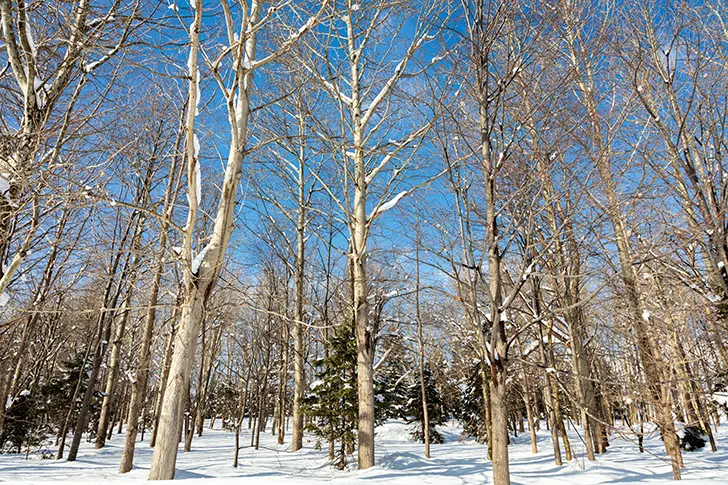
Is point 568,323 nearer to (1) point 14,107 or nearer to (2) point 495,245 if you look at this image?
(2) point 495,245

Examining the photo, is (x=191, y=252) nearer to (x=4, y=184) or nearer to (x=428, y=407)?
(x=4, y=184)

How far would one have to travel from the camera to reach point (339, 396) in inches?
438

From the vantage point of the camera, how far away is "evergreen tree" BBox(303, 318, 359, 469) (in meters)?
11.1

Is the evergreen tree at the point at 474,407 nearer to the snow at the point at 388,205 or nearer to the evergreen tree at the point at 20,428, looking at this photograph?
the snow at the point at 388,205

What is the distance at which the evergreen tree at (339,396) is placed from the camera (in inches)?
439

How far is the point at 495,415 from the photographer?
12.0ft

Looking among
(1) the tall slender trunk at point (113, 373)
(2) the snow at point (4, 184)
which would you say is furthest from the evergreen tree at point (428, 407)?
(2) the snow at point (4, 184)

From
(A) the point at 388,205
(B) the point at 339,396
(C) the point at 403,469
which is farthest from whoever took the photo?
(B) the point at 339,396

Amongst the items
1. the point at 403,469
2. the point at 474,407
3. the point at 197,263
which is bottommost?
the point at 403,469

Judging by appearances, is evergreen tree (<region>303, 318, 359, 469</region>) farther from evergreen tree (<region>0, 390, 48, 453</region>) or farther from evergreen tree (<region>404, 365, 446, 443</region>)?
evergreen tree (<region>0, 390, 48, 453</region>)

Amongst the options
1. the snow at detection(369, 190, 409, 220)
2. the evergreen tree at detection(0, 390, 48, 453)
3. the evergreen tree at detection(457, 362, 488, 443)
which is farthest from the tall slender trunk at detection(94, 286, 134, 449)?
the evergreen tree at detection(457, 362, 488, 443)

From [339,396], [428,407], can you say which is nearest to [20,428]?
[339,396]

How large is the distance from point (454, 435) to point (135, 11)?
2382 centimetres

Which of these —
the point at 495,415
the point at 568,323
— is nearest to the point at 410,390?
the point at 568,323
